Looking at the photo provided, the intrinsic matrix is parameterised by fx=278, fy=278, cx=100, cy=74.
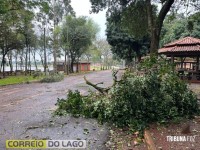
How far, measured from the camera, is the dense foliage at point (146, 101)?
8.16 metres

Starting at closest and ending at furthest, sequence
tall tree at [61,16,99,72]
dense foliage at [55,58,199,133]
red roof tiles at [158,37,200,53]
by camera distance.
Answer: dense foliage at [55,58,199,133], red roof tiles at [158,37,200,53], tall tree at [61,16,99,72]

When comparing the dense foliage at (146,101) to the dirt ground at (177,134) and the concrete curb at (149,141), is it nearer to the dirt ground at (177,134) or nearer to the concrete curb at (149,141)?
the dirt ground at (177,134)

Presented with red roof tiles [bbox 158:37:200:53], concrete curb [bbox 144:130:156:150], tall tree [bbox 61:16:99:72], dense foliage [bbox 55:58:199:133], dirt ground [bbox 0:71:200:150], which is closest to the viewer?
concrete curb [bbox 144:130:156:150]

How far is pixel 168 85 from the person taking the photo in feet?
29.1

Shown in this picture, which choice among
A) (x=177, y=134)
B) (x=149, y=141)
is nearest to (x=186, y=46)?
(x=177, y=134)

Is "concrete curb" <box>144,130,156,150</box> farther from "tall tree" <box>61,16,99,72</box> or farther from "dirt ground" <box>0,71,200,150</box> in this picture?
"tall tree" <box>61,16,99,72</box>

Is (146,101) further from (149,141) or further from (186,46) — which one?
(186,46)

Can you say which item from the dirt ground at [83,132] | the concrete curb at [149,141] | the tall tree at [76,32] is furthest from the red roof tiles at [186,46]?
the tall tree at [76,32]

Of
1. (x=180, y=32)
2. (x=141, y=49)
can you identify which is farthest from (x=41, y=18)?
(x=180, y=32)

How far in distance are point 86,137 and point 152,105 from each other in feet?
7.65

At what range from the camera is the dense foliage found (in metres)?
8.16

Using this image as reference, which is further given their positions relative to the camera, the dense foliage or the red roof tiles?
the red roof tiles

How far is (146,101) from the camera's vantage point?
823 centimetres

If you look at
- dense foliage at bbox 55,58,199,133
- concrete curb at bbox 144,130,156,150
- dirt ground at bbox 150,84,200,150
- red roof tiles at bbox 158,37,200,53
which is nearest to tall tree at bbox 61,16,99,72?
red roof tiles at bbox 158,37,200,53
